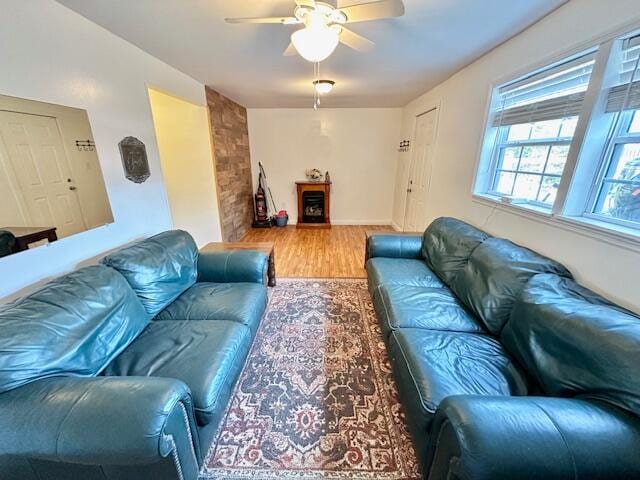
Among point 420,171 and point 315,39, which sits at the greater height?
point 315,39

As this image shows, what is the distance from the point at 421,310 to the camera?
173 centimetres

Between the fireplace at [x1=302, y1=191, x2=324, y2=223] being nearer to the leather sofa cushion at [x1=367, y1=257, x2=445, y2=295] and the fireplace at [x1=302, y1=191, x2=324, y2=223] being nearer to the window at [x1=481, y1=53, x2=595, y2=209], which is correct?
the leather sofa cushion at [x1=367, y1=257, x2=445, y2=295]

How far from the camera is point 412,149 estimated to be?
441 centimetres

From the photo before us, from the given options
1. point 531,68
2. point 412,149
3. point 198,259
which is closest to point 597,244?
point 531,68

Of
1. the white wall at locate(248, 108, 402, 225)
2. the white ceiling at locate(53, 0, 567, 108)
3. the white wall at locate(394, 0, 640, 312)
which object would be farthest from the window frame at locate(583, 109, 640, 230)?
the white wall at locate(248, 108, 402, 225)

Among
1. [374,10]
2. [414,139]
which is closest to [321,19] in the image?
[374,10]

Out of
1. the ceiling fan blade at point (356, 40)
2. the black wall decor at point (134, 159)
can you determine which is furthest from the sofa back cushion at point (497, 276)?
the black wall decor at point (134, 159)

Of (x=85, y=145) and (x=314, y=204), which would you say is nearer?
(x=85, y=145)

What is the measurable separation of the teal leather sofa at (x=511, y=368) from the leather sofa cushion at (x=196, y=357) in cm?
87

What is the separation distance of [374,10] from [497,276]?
5.35ft

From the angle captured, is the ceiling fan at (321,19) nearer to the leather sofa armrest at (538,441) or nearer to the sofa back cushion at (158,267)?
the sofa back cushion at (158,267)

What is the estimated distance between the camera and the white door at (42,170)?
4.33 feet

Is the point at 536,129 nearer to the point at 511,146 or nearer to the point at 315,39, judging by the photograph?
the point at 511,146

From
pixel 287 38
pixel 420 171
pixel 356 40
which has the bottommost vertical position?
pixel 420 171
